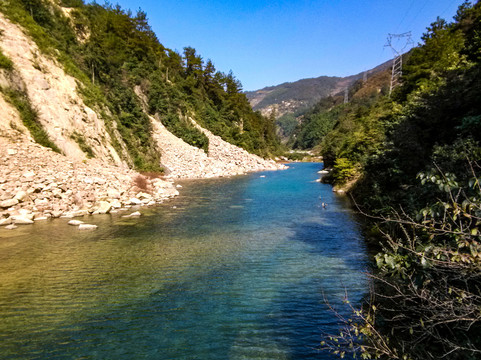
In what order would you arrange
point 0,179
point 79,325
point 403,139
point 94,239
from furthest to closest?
1. point 0,179
2. point 94,239
3. point 403,139
4. point 79,325

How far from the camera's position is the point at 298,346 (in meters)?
6.61

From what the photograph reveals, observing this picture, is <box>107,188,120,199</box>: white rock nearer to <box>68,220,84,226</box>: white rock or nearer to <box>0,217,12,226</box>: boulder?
<box>68,220,84,226</box>: white rock

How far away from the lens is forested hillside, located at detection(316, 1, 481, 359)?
139 inches

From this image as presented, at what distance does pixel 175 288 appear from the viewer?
9.38 m

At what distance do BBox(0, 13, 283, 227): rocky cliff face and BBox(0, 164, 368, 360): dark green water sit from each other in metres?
2.93

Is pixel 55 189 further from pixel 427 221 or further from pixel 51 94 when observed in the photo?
pixel 427 221

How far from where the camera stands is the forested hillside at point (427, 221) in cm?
353

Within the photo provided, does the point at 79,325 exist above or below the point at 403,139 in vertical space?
below

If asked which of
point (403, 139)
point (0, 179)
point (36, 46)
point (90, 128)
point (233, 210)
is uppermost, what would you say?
point (36, 46)

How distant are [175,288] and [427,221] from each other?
787cm

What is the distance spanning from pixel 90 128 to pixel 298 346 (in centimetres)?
2865

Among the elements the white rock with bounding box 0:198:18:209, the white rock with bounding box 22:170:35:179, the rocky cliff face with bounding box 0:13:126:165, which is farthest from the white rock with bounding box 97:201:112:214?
the rocky cliff face with bounding box 0:13:126:165

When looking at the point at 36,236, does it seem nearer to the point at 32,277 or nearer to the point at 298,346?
the point at 32,277

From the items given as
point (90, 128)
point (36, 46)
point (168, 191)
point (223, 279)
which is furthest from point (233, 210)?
point (36, 46)
